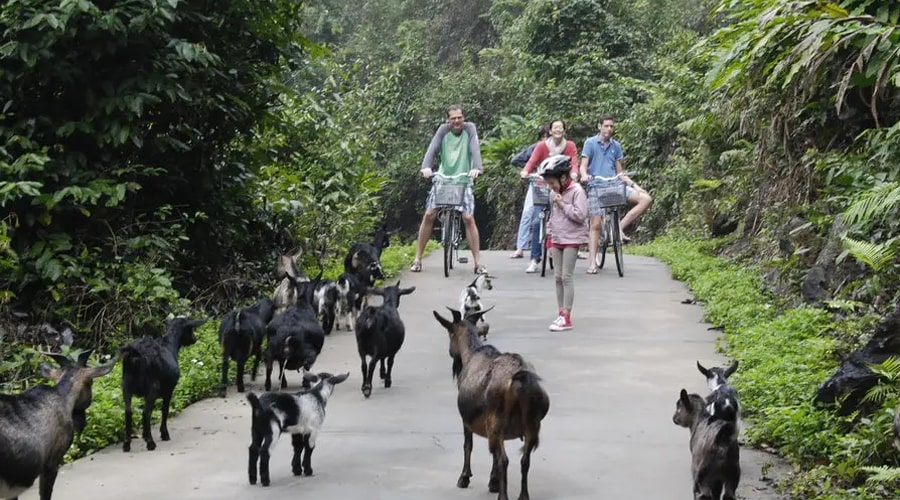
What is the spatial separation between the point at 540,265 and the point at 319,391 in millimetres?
10788

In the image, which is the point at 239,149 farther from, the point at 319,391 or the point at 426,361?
the point at 319,391

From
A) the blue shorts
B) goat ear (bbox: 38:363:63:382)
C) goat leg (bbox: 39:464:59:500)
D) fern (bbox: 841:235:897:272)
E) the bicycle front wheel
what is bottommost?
goat leg (bbox: 39:464:59:500)

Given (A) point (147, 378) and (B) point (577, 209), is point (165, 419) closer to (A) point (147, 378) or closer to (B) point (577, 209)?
(A) point (147, 378)

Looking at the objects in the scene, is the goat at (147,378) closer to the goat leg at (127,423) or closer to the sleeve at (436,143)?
the goat leg at (127,423)

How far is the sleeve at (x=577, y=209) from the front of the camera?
39.0 feet

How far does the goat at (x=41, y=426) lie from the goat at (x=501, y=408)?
2233 mm

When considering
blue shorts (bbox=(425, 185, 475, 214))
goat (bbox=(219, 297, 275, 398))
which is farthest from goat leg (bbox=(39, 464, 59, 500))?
blue shorts (bbox=(425, 185, 475, 214))

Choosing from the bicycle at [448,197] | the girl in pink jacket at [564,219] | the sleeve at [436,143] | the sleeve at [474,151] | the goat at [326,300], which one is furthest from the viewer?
the bicycle at [448,197]

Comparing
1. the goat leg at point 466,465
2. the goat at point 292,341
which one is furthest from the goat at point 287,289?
the goat leg at point 466,465

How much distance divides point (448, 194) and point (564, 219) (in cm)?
412

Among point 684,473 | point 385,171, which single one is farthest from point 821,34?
point 385,171

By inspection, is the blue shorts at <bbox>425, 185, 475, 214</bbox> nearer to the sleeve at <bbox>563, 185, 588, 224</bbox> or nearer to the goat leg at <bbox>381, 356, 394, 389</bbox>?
the sleeve at <bbox>563, 185, 588, 224</bbox>

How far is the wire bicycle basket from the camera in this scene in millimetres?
15812

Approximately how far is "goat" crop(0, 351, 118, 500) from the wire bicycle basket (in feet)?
30.1
